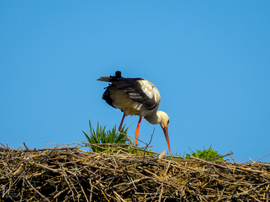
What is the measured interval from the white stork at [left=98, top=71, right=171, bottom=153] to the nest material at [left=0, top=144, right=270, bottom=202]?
2.73 m

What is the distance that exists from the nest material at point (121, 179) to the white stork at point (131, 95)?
2732mm

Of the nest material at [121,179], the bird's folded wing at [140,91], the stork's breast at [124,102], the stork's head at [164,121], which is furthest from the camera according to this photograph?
the stork's head at [164,121]

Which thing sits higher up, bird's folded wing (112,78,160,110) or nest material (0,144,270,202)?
bird's folded wing (112,78,160,110)

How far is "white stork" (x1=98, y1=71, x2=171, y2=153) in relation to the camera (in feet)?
19.2

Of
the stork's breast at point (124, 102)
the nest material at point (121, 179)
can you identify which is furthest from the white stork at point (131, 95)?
the nest material at point (121, 179)

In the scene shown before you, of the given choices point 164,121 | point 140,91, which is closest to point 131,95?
point 140,91

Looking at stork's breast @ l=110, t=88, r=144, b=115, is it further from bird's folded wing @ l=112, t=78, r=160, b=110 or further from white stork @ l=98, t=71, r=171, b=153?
bird's folded wing @ l=112, t=78, r=160, b=110

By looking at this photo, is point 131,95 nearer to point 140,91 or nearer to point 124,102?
point 140,91

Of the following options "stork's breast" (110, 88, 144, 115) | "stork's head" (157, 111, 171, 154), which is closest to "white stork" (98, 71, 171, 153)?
"stork's breast" (110, 88, 144, 115)

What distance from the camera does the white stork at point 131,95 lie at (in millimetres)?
5848

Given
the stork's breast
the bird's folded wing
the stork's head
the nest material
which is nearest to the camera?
the nest material

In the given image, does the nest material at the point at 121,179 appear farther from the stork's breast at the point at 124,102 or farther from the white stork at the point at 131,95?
the stork's breast at the point at 124,102

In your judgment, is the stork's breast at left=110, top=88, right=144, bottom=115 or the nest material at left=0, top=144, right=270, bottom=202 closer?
the nest material at left=0, top=144, right=270, bottom=202

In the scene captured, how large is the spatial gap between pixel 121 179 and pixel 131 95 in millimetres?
3071
